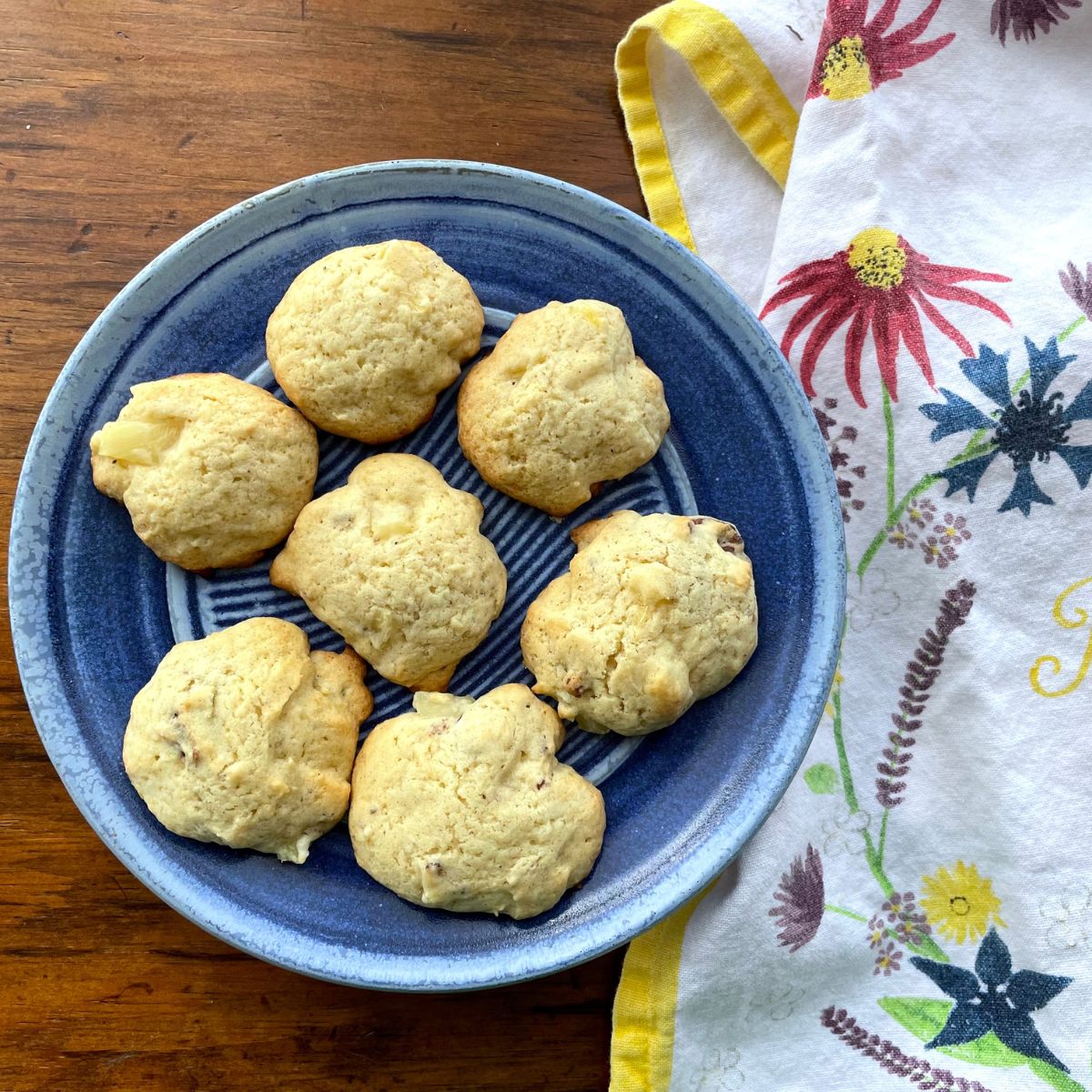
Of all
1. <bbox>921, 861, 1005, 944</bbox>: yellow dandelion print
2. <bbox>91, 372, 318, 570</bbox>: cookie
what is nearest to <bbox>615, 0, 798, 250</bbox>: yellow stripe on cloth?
<bbox>91, 372, 318, 570</bbox>: cookie

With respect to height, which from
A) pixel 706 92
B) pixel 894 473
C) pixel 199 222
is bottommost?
pixel 894 473

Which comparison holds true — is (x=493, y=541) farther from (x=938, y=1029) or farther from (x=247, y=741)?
(x=938, y=1029)

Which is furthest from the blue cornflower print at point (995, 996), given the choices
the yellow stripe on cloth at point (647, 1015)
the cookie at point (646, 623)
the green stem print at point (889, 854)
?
the cookie at point (646, 623)

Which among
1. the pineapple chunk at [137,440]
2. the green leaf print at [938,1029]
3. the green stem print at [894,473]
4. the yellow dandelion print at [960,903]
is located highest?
the green stem print at [894,473]

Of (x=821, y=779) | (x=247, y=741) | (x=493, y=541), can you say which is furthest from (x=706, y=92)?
(x=247, y=741)

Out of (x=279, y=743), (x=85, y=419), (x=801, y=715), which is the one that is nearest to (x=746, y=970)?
(x=801, y=715)

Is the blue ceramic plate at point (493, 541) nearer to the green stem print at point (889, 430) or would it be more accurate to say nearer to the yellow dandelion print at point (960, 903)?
the green stem print at point (889, 430)

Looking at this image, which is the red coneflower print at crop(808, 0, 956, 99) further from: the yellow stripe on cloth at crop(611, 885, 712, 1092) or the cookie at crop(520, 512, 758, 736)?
the yellow stripe on cloth at crop(611, 885, 712, 1092)
